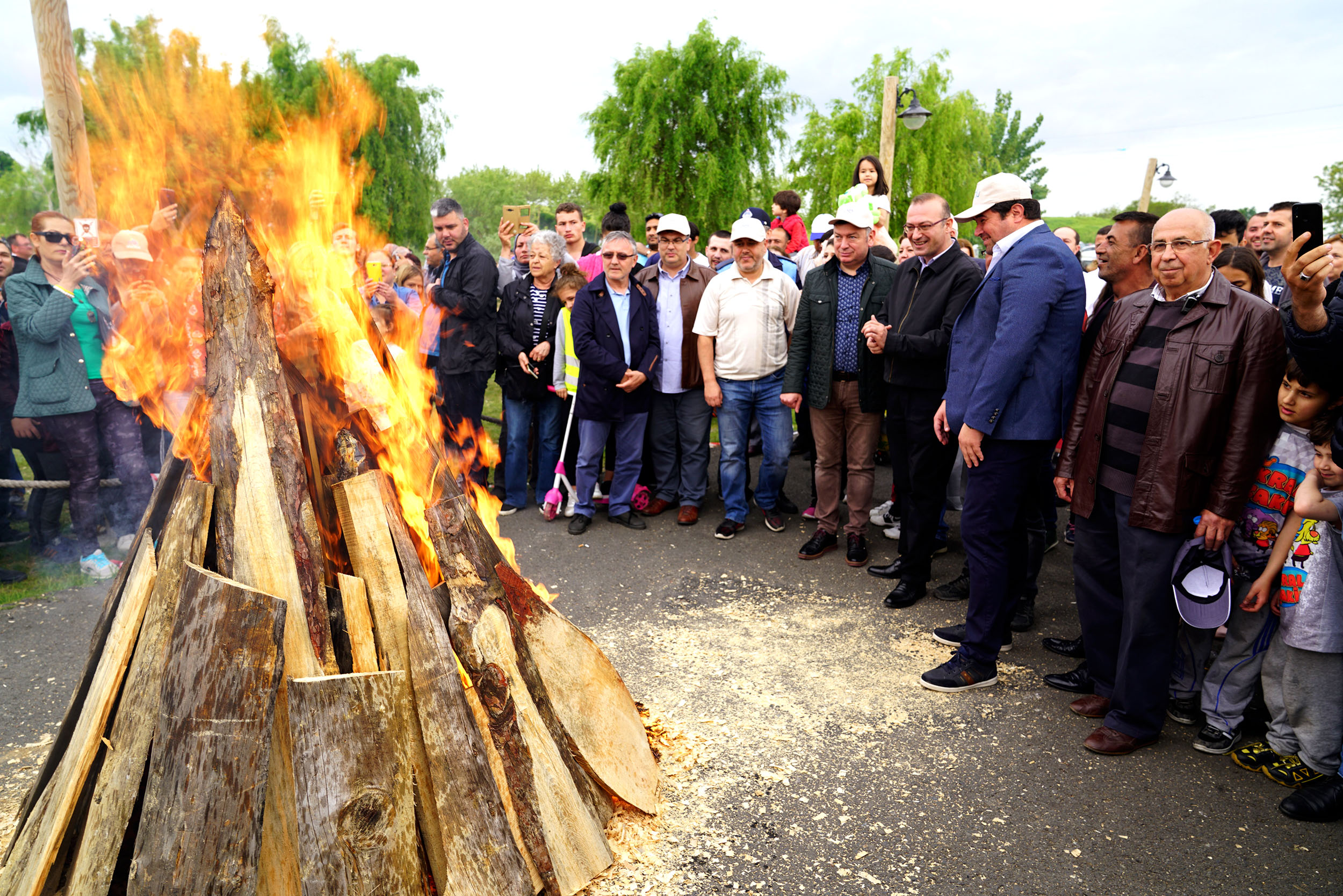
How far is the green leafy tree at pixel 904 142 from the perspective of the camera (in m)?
20.2

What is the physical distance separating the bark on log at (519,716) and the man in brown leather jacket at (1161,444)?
92.7 inches

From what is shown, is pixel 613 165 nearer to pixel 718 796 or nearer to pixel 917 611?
pixel 917 611

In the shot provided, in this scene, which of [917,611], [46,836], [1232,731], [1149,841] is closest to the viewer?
[46,836]

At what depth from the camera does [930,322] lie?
16.9ft

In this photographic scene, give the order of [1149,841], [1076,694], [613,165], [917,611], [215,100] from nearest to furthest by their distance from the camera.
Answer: [215,100] < [1149,841] < [1076,694] < [917,611] < [613,165]

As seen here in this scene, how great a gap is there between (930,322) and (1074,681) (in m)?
2.34

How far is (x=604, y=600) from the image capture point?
17.0ft

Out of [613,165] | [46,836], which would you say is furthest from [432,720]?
[613,165]

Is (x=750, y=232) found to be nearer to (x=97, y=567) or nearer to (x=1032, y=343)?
(x=1032, y=343)

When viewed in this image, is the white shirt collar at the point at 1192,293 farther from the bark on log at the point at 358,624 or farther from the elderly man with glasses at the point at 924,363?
the bark on log at the point at 358,624

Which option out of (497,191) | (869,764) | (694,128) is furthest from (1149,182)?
(497,191)

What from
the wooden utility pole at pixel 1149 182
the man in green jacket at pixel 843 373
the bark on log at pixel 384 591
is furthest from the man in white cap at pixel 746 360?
the wooden utility pole at pixel 1149 182

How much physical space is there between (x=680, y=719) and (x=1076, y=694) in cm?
205

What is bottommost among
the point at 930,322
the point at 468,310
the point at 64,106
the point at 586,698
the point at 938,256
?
the point at 586,698
